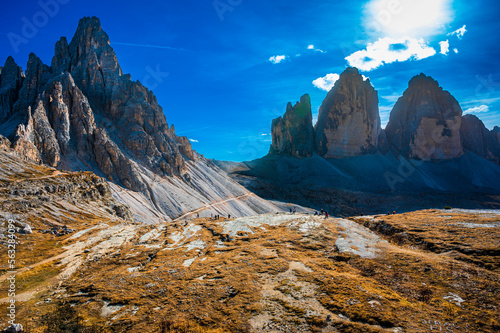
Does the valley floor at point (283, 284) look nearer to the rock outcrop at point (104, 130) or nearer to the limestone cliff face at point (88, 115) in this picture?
the rock outcrop at point (104, 130)

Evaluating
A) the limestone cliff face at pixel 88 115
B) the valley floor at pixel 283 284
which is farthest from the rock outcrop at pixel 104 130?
the valley floor at pixel 283 284

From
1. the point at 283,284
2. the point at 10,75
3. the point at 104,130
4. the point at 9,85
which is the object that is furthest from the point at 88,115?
the point at 283,284

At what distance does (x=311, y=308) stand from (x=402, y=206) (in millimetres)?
152095

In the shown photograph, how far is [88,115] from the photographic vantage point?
318 feet

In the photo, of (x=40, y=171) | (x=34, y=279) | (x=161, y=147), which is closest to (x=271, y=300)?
(x=34, y=279)

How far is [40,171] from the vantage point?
5697 cm

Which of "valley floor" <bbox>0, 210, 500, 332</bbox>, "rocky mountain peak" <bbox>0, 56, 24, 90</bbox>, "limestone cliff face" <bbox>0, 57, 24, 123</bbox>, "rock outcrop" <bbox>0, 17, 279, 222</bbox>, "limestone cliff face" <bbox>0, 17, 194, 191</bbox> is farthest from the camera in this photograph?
"rocky mountain peak" <bbox>0, 56, 24, 90</bbox>

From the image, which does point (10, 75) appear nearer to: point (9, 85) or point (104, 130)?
point (9, 85)

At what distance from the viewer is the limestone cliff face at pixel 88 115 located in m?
81.1

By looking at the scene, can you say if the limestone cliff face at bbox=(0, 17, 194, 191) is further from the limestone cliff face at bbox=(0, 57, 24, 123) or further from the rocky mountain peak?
the rocky mountain peak

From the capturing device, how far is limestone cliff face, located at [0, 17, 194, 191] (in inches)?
3191

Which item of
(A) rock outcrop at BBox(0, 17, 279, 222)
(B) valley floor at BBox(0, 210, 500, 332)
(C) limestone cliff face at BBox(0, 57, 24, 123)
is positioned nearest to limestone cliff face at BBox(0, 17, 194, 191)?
(C) limestone cliff face at BBox(0, 57, 24, 123)

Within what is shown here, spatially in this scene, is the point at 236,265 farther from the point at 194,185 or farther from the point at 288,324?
the point at 194,185

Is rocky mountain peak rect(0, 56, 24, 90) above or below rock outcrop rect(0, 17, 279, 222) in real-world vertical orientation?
above
